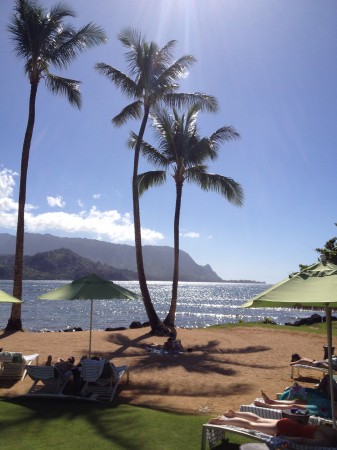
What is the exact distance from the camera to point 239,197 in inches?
839

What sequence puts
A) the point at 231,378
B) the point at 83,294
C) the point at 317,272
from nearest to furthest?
the point at 317,272 → the point at 83,294 → the point at 231,378

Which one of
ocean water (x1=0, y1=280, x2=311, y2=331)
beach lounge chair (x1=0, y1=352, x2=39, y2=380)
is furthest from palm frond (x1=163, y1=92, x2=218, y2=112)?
beach lounge chair (x1=0, y1=352, x2=39, y2=380)

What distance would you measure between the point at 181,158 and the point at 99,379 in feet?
46.9

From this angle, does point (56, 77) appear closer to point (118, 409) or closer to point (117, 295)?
point (117, 295)

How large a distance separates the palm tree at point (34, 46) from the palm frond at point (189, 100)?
Result: 382 centimetres

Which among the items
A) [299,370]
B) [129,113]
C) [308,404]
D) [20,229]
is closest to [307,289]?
[308,404]

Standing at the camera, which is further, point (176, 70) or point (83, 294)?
point (176, 70)

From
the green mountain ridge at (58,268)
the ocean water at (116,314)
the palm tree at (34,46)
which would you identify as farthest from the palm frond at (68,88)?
the green mountain ridge at (58,268)

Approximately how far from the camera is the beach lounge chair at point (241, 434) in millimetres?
4286

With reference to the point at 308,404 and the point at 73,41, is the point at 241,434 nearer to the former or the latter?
the point at 308,404

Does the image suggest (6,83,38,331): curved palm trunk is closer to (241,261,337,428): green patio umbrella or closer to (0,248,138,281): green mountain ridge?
(241,261,337,428): green patio umbrella

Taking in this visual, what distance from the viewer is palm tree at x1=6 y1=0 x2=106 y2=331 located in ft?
54.7

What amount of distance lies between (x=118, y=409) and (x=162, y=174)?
608 inches

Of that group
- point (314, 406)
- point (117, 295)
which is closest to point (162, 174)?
point (117, 295)
